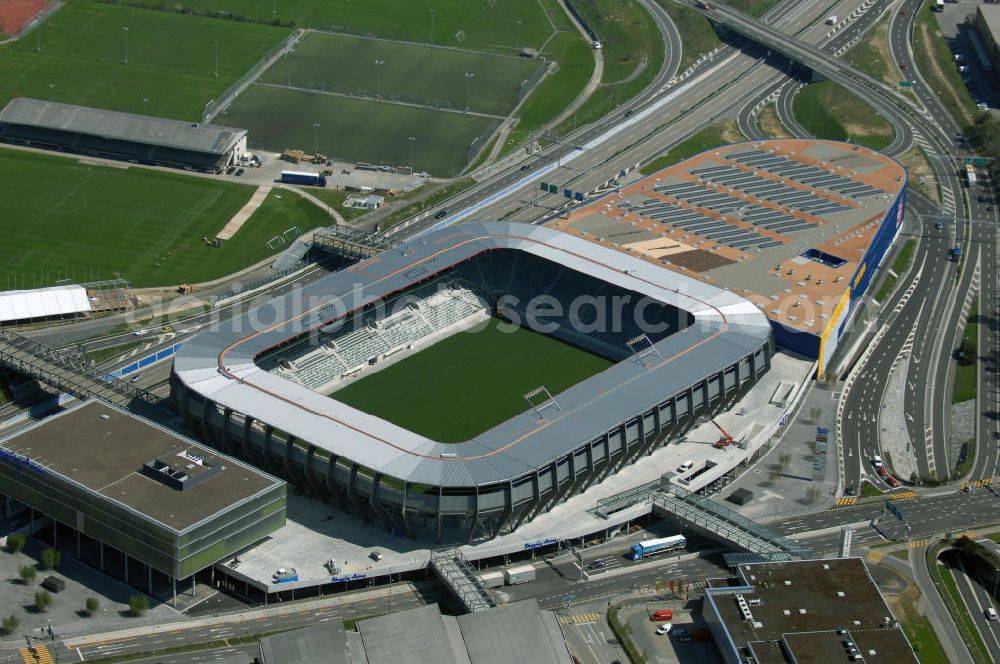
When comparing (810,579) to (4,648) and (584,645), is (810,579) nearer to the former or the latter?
(584,645)

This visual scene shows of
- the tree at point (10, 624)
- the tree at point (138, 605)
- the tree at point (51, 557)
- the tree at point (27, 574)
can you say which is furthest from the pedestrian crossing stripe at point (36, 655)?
the tree at point (51, 557)

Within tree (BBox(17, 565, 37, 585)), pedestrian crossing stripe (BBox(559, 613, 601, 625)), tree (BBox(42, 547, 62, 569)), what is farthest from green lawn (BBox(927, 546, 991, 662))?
tree (BBox(17, 565, 37, 585))

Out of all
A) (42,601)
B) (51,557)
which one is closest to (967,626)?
(42,601)

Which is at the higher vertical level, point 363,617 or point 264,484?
point 264,484

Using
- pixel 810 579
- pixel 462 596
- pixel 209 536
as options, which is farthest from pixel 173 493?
pixel 810 579

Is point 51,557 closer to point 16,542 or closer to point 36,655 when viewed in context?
point 16,542

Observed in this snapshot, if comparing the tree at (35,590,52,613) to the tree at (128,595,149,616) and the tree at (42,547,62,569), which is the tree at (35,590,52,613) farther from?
the tree at (128,595,149,616)
